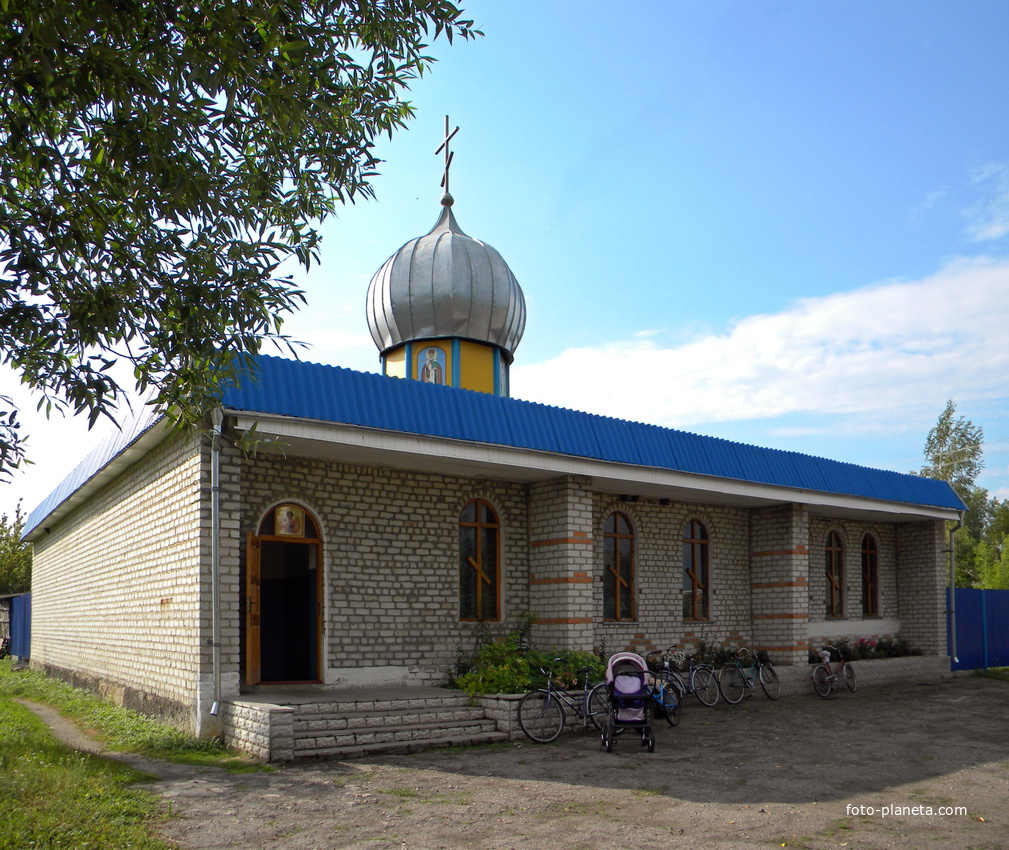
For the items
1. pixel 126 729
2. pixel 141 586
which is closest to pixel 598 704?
pixel 126 729

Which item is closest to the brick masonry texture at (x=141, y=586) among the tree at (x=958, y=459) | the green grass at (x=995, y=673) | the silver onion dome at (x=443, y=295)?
the silver onion dome at (x=443, y=295)

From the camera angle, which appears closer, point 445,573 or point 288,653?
point 445,573

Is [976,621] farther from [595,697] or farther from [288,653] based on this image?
[288,653]

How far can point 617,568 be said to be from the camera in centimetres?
1450

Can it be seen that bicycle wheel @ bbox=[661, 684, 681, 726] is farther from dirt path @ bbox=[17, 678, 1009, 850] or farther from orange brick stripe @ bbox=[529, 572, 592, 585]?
orange brick stripe @ bbox=[529, 572, 592, 585]

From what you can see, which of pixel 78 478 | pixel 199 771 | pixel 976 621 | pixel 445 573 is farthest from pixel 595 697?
pixel 976 621

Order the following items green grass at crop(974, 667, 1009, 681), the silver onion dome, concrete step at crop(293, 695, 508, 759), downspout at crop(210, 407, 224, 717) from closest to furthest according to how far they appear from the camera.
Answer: concrete step at crop(293, 695, 508, 759) < downspout at crop(210, 407, 224, 717) < the silver onion dome < green grass at crop(974, 667, 1009, 681)

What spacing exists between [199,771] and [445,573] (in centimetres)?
461

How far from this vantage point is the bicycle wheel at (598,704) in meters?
10.6

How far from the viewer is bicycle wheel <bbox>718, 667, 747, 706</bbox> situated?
13875mm

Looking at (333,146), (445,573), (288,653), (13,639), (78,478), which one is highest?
(333,146)

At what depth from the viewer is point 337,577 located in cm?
1120

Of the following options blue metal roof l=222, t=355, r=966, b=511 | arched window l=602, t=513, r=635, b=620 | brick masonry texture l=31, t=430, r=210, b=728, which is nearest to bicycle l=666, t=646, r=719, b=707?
arched window l=602, t=513, r=635, b=620

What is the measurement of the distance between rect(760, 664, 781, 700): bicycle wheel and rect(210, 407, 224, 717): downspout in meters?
8.78
